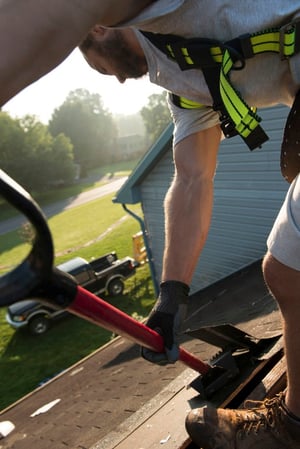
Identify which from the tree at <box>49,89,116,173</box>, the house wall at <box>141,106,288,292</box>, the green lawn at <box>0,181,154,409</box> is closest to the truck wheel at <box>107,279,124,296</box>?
the green lawn at <box>0,181,154,409</box>

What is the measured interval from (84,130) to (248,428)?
2609 inches

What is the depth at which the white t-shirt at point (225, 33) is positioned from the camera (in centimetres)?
137

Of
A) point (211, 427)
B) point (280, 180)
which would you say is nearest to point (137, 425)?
point (211, 427)

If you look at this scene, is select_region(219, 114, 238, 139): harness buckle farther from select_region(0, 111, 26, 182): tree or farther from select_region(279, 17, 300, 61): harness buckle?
select_region(0, 111, 26, 182): tree

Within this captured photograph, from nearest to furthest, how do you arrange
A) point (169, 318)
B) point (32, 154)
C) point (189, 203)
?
point (169, 318)
point (189, 203)
point (32, 154)

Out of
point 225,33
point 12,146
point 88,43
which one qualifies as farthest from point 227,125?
point 12,146

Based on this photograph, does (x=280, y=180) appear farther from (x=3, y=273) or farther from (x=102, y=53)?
(x=3, y=273)

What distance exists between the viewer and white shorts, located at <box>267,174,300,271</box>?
1.36 metres

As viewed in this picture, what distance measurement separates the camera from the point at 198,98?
175cm

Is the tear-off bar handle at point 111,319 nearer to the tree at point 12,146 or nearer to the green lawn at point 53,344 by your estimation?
the green lawn at point 53,344

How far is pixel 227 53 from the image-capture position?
1.45 m

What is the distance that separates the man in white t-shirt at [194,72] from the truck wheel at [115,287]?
14036 millimetres

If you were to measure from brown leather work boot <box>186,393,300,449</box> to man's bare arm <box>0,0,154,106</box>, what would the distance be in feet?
4.71

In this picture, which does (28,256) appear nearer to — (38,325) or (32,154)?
(38,325)
